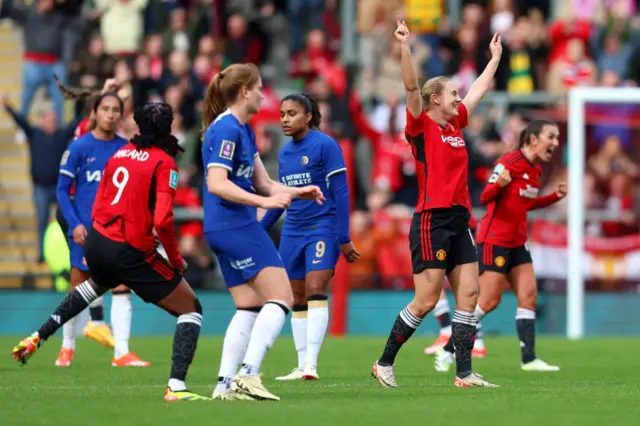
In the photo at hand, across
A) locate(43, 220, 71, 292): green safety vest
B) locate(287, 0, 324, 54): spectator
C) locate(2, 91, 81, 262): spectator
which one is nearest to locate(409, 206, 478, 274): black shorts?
locate(43, 220, 71, 292): green safety vest

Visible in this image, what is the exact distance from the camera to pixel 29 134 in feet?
62.6

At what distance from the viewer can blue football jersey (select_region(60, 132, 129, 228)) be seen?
494 inches

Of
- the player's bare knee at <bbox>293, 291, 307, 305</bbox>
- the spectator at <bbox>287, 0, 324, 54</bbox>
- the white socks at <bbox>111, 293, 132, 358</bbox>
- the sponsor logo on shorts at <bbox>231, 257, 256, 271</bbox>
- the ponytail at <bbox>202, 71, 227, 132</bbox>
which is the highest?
the spectator at <bbox>287, 0, 324, 54</bbox>

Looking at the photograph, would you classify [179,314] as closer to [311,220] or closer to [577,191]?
[311,220]

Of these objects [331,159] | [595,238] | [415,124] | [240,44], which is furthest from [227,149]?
[240,44]

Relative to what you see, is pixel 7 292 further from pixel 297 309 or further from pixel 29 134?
pixel 297 309

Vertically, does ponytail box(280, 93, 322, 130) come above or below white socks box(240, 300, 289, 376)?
above

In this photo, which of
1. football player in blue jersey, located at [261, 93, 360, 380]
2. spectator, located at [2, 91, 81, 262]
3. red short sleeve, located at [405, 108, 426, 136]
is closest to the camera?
red short sleeve, located at [405, 108, 426, 136]

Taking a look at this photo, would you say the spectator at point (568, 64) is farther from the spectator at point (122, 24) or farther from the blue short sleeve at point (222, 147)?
the blue short sleeve at point (222, 147)

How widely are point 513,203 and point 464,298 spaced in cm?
252

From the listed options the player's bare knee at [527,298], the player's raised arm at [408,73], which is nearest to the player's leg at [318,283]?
the player's bare knee at [527,298]

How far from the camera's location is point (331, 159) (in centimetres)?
1138

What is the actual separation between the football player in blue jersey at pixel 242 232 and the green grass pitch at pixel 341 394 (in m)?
0.38

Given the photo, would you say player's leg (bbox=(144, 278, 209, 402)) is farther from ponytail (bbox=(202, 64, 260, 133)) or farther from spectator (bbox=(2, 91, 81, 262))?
spectator (bbox=(2, 91, 81, 262))
